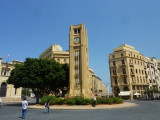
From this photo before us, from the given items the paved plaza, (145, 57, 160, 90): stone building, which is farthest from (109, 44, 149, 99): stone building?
the paved plaza

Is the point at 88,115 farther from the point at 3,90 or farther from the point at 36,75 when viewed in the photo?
the point at 3,90

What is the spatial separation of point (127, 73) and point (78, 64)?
27.0m

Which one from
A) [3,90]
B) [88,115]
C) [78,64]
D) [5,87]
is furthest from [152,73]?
[3,90]

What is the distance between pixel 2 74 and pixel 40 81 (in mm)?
30911

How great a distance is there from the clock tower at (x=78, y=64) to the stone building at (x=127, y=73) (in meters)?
23.1

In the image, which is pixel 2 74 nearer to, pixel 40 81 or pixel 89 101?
pixel 40 81

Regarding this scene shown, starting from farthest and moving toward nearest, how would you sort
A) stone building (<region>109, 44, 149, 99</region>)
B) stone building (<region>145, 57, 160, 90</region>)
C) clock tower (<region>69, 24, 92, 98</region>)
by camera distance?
stone building (<region>145, 57, 160, 90</region>)
stone building (<region>109, 44, 149, 99</region>)
clock tower (<region>69, 24, 92, 98</region>)

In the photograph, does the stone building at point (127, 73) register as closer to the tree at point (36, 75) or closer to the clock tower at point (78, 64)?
the clock tower at point (78, 64)

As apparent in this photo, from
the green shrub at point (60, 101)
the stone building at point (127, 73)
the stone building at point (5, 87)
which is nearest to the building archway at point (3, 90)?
the stone building at point (5, 87)

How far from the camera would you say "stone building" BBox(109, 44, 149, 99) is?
176 feet

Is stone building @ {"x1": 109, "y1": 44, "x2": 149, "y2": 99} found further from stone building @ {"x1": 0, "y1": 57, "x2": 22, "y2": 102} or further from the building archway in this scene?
the building archway

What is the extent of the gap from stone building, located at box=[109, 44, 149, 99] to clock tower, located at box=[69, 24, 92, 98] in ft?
75.8

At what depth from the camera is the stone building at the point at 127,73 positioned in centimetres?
5353

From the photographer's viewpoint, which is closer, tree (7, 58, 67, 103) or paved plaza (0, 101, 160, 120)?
paved plaza (0, 101, 160, 120)
